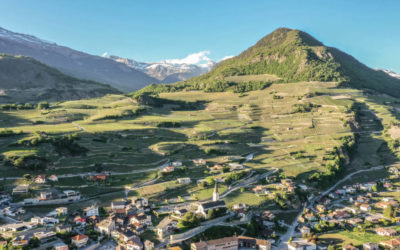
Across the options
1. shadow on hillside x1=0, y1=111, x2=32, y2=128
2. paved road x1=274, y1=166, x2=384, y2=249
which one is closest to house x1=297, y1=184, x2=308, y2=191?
paved road x1=274, y1=166, x2=384, y2=249

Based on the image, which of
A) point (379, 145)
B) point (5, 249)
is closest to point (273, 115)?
point (379, 145)

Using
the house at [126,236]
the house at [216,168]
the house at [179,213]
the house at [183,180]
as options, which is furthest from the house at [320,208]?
the house at [126,236]

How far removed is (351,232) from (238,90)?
461ft

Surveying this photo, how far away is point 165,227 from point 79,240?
1206 cm

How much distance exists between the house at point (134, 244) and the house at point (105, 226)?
4.97 m

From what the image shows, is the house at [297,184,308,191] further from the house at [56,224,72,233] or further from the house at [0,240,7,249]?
the house at [0,240,7,249]

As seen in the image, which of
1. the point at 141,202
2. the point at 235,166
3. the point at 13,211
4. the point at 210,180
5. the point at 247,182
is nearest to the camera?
the point at 13,211

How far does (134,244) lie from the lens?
4194 cm

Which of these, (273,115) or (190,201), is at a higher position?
(273,115)

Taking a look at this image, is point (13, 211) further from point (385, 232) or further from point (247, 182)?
point (385, 232)

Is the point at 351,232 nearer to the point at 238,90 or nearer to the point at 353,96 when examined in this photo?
the point at 353,96

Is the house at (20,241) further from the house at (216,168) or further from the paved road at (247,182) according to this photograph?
the house at (216,168)

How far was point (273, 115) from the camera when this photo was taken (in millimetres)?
136125

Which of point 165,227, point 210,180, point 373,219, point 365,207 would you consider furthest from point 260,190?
point 165,227
